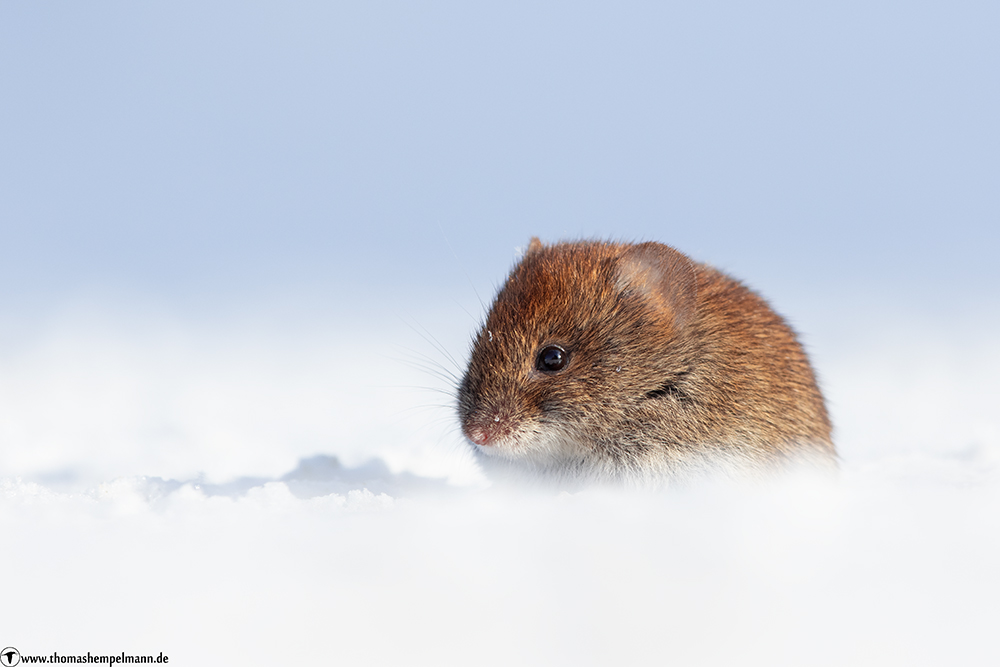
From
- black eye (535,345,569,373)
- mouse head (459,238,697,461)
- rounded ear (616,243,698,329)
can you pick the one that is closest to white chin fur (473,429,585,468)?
mouse head (459,238,697,461)

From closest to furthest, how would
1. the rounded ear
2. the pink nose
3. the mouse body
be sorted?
1. the mouse body
2. the pink nose
3. the rounded ear

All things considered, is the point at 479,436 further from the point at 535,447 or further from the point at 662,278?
the point at 662,278

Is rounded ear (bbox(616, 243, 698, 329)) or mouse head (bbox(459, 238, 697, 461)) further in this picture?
rounded ear (bbox(616, 243, 698, 329))

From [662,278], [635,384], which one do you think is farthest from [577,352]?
[662,278]

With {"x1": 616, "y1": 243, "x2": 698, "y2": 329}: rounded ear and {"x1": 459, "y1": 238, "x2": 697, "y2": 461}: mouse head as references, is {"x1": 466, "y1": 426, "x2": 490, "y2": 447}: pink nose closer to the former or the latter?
{"x1": 459, "y1": 238, "x2": 697, "y2": 461}: mouse head

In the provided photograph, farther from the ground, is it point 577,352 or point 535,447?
point 577,352

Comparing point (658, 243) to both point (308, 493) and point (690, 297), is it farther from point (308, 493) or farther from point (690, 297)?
point (308, 493)

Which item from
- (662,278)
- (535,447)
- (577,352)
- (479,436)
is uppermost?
(662,278)
